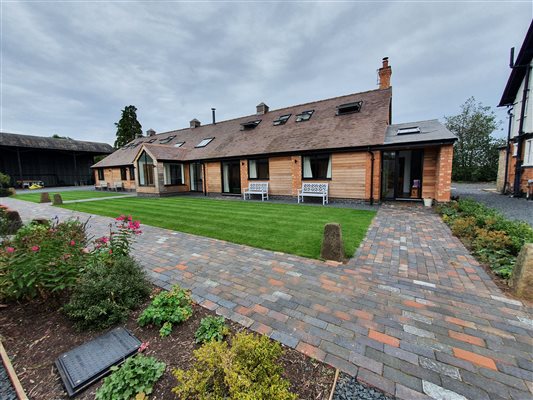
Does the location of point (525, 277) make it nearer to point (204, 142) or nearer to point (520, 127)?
point (520, 127)

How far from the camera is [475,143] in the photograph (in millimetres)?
22594

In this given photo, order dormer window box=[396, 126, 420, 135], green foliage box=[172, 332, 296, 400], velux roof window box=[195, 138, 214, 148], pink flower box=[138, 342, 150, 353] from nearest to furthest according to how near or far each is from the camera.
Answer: green foliage box=[172, 332, 296, 400] → pink flower box=[138, 342, 150, 353] → dormer window box=[396, 126, 420, 135] → velux roof window box=[195, 138, 214, 148]

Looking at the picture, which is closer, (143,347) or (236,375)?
(236,375)

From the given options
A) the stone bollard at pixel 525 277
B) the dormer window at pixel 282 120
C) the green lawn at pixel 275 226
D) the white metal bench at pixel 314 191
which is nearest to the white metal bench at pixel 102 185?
the green lawn at pixel 275 226

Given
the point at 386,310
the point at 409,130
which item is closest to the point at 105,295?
the point at 386,310

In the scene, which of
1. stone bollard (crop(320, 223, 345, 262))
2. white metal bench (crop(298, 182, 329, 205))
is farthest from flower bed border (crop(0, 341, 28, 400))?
white metal bench (crop(298, 182, 329, 205))

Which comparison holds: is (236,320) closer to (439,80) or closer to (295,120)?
(295,120)

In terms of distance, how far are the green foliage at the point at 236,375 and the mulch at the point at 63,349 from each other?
0.88 ft

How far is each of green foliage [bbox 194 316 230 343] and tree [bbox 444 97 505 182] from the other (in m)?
29.7

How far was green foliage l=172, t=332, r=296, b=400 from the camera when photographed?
1.30 metres

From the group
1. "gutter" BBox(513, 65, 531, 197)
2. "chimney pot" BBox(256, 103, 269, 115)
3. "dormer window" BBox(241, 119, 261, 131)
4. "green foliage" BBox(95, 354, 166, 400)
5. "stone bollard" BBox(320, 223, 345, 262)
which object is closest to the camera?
"green foliage" BBox(95, 354, 166, 400)

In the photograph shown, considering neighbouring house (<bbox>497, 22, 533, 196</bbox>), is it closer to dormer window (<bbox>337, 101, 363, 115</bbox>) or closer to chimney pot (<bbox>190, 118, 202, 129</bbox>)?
dormer window (<bbox>337, 101, 363, 115</bbox>)

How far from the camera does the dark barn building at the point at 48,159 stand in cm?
2395

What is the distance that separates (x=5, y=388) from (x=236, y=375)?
1772 mm
